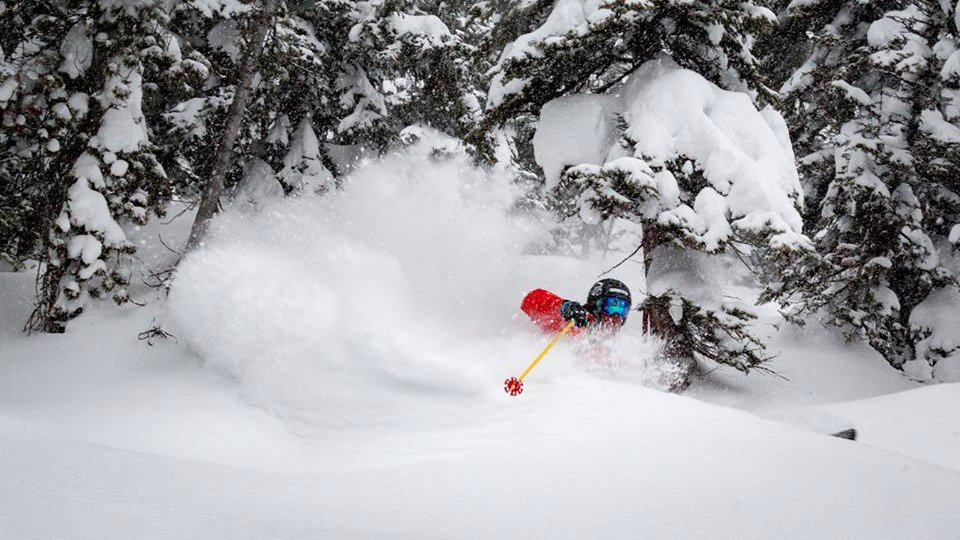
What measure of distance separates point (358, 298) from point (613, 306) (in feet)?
11.5

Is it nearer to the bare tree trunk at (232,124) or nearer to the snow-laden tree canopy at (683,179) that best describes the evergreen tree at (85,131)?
the bare tree trunk at (232,124)

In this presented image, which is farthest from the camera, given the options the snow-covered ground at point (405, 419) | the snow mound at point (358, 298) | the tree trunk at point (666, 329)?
the tree trunk at point (666, 329)

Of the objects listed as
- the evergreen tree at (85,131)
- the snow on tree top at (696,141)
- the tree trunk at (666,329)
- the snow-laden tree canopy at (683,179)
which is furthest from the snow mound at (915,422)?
the evergreen tree at (85,131)

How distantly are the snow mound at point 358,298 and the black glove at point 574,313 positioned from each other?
1382 mm

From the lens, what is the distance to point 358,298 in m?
7.84

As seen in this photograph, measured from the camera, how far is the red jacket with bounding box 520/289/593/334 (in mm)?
7711

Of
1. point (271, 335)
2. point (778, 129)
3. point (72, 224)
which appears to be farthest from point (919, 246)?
point (72, 224)

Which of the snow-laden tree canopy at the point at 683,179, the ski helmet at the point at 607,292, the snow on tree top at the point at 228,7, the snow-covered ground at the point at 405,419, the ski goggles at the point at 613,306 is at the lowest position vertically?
the snow-covered ground at the point at 405,419

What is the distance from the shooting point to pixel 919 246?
10570 millimetres

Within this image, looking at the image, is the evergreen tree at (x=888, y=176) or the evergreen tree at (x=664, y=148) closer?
the evergreen tree at (x=664, y=148)

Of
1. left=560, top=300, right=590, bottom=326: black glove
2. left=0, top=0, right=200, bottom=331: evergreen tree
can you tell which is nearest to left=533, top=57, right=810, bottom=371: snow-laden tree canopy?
left=560, top=300, right=590, bottom=326: black glove

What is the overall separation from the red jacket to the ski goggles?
550mm

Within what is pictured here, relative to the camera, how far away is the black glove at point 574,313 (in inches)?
269

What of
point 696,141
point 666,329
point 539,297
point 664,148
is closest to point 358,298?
point 539,297
